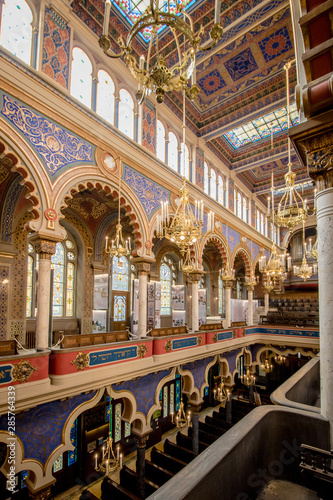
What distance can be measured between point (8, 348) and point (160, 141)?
7.66m

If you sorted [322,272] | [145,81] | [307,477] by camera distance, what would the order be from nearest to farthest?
1. [307,477]
2. [322,272]
3. [145,81]

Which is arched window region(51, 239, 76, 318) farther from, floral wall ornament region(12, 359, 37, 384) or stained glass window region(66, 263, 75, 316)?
floral wall ornament region(12, 359, 37, 384)

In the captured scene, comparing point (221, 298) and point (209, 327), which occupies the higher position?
point (221, 298)

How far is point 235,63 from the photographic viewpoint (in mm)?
8773

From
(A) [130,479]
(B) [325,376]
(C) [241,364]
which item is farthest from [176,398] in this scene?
(B) [325,376]

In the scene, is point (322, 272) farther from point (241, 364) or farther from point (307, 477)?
point (241, 364)

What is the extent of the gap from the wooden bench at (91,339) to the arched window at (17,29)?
19.3ft

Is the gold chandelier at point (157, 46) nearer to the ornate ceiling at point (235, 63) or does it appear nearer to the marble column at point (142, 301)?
the ornate ceiling at point (235, 63)

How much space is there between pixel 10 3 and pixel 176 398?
14252mm

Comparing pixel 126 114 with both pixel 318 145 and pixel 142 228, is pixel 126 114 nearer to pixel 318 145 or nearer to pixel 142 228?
pixel 142 228

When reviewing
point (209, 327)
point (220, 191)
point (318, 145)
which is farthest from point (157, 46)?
point (220, 191)

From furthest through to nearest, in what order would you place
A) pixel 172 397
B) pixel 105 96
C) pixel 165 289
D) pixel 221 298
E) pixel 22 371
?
pixel 221 298 → pixel 165 289 → pixel 172 397 → pixel 105 96 → pixel 22 371

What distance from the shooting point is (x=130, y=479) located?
7555 millimetres

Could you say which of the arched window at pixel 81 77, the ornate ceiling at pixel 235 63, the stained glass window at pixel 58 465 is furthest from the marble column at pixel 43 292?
the stained glass window at pixel 58 465
